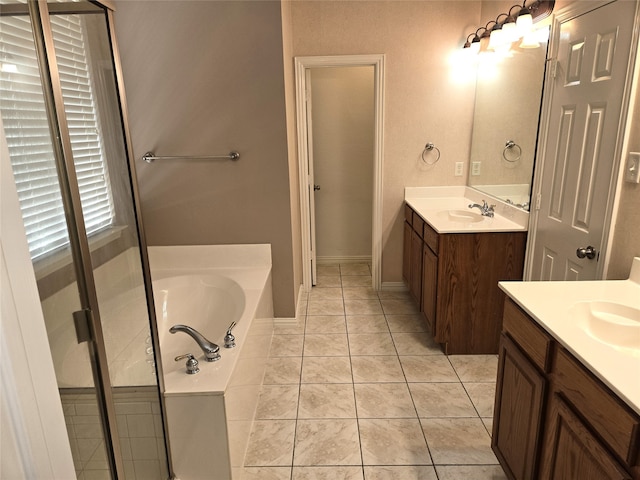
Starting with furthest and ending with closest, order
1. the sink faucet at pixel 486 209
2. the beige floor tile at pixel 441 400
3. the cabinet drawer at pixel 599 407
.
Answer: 1. the sink faucet at pixel 486 209
2. the beige floor tile at pixel 441 400
3. the cabinet drawer at pixel 599 407

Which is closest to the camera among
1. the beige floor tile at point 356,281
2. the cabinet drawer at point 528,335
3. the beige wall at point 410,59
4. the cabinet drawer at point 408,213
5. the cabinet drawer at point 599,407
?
the cabinet drawer at point 599,407

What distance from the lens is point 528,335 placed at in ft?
4.92

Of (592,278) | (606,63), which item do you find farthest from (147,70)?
(592,278)

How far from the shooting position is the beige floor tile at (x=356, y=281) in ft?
13.7

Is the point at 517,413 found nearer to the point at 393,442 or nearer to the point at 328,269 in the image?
the point at 393,442

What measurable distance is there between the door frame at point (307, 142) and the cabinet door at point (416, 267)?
426 mm

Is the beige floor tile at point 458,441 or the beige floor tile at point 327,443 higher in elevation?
the beige floor tile at point 458,441

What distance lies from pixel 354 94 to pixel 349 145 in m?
0.51

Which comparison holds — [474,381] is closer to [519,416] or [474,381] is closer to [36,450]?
[519,416]

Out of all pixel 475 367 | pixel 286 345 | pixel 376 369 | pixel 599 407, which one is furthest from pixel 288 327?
pixel 599 407

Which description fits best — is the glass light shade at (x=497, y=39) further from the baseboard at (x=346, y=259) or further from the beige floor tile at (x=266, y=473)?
the beige floor tile at (x=266, y=473)

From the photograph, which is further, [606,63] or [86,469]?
[606,63]

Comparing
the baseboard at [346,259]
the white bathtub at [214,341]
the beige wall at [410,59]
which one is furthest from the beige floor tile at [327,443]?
the baseboard at [346,259]

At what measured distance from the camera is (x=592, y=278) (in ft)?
6.43
